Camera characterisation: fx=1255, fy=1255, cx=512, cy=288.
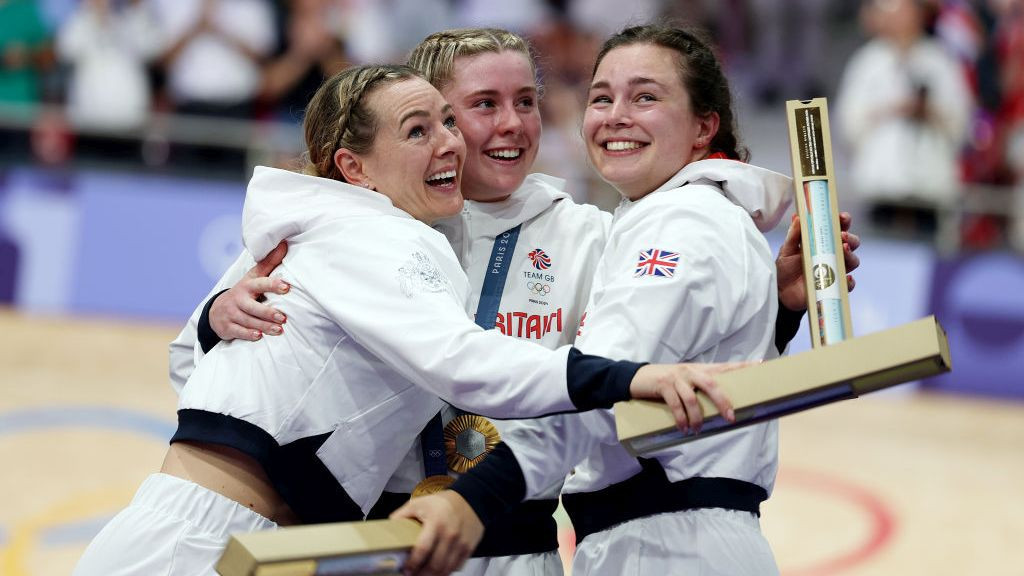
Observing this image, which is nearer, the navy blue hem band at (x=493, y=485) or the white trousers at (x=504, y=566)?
the navy blue hem band at (x=493, y=485)

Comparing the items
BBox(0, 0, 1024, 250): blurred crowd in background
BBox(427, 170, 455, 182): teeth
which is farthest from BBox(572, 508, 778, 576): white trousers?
BBox(0, 0, 1024, 250): blurred crowd in background

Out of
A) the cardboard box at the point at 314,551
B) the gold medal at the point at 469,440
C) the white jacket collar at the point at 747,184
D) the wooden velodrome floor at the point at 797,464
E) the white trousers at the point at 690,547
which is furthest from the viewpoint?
the wooden velodrome floor at the point at 797,464

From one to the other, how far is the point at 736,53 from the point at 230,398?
9.83 metres

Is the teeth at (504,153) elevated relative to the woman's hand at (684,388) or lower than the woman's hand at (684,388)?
elevated

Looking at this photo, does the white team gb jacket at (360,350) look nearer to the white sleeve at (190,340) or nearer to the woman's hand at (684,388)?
the woman's hand at (684,388)

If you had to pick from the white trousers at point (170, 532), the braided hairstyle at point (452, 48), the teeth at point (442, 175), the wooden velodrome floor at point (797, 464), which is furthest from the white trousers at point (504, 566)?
the wooden velodrome floor at point (797, 464)

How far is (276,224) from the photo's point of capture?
323 cm

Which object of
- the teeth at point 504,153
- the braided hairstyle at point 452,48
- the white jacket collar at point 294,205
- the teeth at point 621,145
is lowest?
the white jacket collar at point 294,205

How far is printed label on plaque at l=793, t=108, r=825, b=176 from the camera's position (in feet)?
9.81

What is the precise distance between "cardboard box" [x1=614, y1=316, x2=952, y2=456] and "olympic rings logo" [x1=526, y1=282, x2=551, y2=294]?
103cm

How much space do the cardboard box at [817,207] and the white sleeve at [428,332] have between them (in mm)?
628

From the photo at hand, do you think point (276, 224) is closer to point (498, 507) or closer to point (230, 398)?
point (230, 398)

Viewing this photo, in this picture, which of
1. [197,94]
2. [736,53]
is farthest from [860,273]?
[197,94]

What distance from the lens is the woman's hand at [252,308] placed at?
3.18 meters
